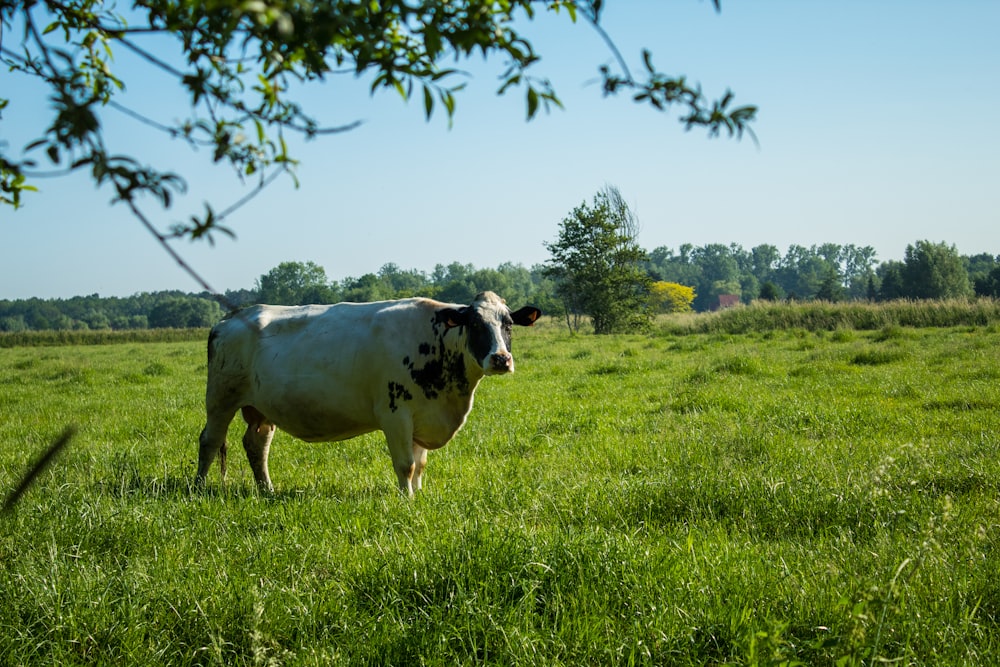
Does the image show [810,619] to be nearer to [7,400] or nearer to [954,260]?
[7,400]

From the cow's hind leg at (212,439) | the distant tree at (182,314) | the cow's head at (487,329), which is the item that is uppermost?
the distant tree at (182,314)

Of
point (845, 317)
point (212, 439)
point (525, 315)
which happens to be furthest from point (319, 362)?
point (845, 317)

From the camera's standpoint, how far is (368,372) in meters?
6.66

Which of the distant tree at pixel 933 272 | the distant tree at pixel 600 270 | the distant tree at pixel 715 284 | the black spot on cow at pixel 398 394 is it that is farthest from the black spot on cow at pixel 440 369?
the distant tree at pixel 715 284

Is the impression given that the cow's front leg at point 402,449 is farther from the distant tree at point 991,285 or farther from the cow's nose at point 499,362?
the distant tree at point 991,285

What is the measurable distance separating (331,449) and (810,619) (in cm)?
618

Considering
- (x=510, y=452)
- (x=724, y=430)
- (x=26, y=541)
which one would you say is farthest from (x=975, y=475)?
(x=26, y=541)

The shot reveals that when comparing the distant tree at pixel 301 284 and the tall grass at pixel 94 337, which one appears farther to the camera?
the distant tree at pixel 301 284

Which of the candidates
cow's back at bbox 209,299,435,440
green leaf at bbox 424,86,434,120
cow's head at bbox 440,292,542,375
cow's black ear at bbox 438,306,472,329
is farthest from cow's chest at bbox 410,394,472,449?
green leaf at bbox 424,86,434,120

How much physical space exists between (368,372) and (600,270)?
3803cm

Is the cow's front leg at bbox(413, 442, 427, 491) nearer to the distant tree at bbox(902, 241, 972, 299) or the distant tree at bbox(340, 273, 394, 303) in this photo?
the distant tree at bbox(902, 241, 972, 299)

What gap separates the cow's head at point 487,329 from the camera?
6.10 m

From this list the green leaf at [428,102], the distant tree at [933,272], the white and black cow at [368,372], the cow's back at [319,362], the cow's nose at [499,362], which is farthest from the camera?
the distant tree at [933,272]

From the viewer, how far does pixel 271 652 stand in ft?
10.5
